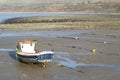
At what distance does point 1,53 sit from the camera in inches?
1378

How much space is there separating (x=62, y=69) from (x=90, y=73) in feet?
7.95

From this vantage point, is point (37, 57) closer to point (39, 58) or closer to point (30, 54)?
point (39, 58)

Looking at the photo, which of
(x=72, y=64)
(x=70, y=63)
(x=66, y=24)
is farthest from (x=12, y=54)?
(x=66, y=24)

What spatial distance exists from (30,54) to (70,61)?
13.6ft

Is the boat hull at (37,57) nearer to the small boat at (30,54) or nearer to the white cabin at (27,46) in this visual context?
the small boat at (30,54)

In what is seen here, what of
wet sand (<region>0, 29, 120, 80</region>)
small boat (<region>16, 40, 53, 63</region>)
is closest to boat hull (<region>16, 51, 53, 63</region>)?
small boat (<region>16, 40, 53, 63</region>)

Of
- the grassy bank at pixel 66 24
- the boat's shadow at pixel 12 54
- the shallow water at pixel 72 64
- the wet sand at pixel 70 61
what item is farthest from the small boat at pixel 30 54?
the grassy bank at pixel 66 24

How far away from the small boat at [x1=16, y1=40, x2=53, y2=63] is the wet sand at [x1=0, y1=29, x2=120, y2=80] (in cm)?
53

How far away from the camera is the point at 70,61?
31.2 meters

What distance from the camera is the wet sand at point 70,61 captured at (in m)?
25.8

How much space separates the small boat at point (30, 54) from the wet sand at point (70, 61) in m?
0.53

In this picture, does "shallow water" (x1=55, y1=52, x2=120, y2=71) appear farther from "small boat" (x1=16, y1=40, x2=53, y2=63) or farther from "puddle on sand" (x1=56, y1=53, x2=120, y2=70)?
"small boat" (x1=16, y1=40, x2=53, y2=63)

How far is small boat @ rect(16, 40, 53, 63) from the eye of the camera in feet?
92.8

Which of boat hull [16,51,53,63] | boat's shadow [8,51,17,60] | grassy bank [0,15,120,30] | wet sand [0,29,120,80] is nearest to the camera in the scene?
wet sand [0,29,120,80]
